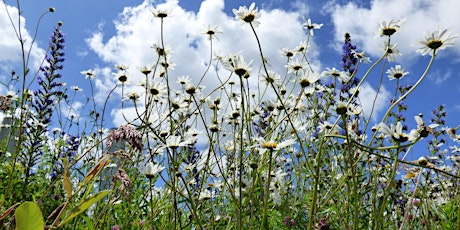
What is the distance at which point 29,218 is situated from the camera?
0.56 meters

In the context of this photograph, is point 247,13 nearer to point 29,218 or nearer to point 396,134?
point 396,134

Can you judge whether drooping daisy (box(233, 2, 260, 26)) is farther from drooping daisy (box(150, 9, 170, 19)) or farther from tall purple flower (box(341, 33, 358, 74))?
tall purple flower (box(341, 33, 358, 74))

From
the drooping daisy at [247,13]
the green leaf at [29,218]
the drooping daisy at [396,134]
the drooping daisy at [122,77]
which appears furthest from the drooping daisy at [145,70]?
the green leaf at [29,218]

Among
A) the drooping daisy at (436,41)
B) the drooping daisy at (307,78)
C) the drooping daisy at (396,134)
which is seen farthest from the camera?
the drooping daisy at (307,78)

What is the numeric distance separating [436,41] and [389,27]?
396 millimetres

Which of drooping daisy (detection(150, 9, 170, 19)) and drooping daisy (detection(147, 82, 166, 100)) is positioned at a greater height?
drooping daisy (detection(150, 9, 170, 19))

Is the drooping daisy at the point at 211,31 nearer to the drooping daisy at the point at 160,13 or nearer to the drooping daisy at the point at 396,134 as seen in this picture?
the drooping daisy at the point at 160,13

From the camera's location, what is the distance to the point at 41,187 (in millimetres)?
3574

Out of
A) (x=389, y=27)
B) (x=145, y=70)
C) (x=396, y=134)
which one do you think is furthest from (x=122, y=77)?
(x=396, y=134)

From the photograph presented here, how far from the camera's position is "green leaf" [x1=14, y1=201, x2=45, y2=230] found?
0.56 meters

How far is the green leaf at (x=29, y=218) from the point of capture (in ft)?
1.82

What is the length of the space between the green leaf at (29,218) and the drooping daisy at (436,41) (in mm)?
1412

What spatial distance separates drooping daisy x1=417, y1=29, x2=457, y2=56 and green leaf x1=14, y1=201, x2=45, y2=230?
1412 millimetres

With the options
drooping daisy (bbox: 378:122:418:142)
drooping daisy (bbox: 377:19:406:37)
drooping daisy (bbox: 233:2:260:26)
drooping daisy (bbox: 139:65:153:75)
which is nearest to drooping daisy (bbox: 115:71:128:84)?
drooping daisy (bbox: 139:65:153:75)
